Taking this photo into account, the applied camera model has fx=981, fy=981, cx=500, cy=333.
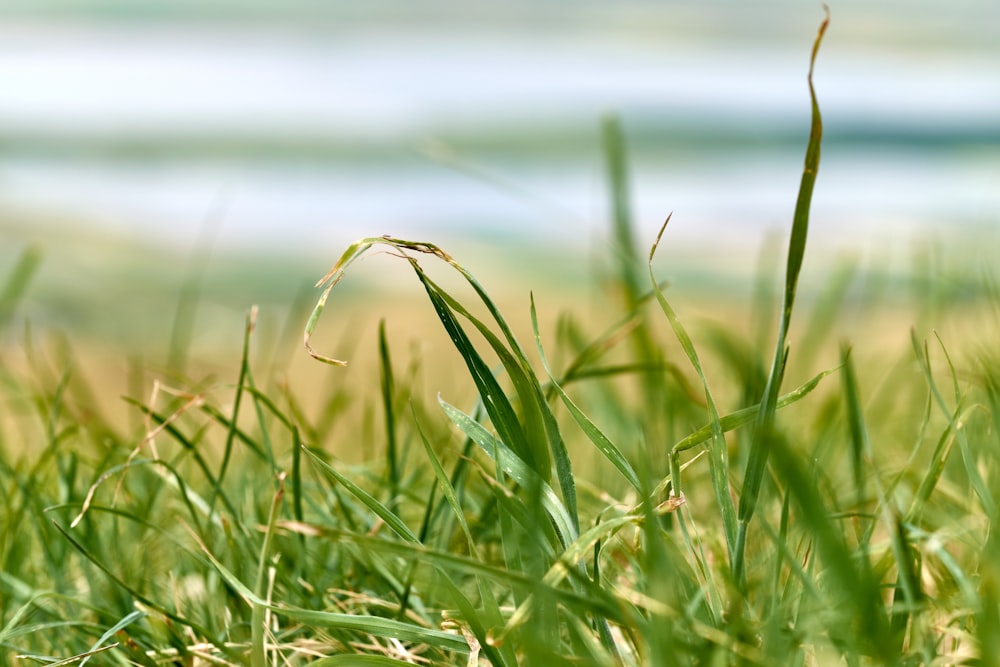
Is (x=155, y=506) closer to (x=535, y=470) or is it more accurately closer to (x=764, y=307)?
(x=535, y=470)

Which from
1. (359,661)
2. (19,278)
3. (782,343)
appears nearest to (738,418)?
(782,343)

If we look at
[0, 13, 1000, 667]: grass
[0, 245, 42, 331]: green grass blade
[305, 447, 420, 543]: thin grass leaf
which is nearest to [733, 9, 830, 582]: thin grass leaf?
[0, 13, 1000, 667]: grass

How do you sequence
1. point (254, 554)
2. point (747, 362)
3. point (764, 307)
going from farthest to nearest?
point (764, 307) → point (747, 362) → point (254, 554)

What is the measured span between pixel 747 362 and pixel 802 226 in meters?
0.28

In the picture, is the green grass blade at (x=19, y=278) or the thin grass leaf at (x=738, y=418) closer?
the thin grass leaf at (x=738, y=418)

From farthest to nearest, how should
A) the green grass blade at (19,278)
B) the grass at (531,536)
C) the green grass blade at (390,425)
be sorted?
the green grass blade at (19,278)
the green grass blade at (390,425)
the grass at (531,536)

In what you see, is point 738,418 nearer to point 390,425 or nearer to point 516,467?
point 516,467

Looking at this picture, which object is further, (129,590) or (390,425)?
(390,425)

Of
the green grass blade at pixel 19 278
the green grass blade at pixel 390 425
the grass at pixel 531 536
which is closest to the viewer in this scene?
the grass at pixel 531 536

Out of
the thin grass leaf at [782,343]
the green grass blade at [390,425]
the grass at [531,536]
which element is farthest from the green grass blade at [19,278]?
the thin grass leaf at [782,343]

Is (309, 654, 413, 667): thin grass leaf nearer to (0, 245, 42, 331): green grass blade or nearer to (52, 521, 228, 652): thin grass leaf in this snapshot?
(52, 521, 228, 652): thin grass leaf

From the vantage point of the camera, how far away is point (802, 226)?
31cm

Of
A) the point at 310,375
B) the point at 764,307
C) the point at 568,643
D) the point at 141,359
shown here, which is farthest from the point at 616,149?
the point at 310,375

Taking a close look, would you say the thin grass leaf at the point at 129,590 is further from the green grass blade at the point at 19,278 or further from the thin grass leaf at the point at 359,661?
the green grass blade at the point at 19,278
